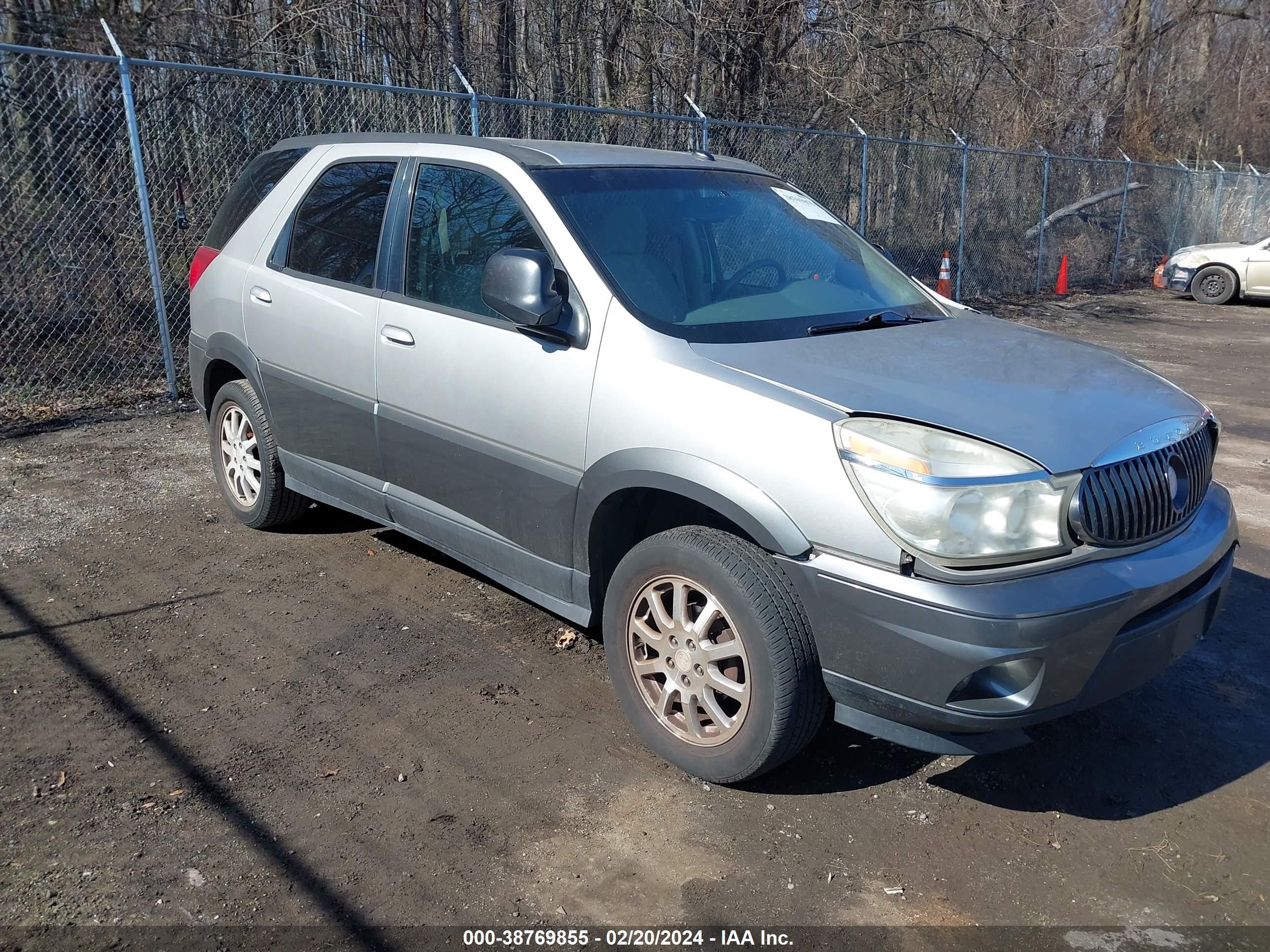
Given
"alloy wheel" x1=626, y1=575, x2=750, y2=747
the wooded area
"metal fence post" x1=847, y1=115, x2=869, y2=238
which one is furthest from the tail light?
"metal fence post" x1=847, y1=115, x2=869, y2=238

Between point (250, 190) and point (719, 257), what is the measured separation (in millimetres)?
2710

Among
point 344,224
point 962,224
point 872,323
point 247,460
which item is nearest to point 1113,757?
point 872,323

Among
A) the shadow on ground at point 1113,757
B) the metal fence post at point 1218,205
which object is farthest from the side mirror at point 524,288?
the metal fence post at point 1218,205

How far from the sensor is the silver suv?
271cm

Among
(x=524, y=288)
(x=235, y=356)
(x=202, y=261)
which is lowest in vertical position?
(x=235, y=356)

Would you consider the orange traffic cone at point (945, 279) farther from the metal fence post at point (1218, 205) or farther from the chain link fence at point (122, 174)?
the metal fence post at point (1218, 205)

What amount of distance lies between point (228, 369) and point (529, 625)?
7.51 feet

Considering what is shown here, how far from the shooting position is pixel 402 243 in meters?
4.14

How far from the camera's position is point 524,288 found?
131 inches

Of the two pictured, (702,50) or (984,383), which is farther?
(702,50)

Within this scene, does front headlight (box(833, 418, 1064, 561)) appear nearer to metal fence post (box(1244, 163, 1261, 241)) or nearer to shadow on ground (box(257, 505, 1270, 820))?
shadow on ground (box(257, 505, 1270, 820))

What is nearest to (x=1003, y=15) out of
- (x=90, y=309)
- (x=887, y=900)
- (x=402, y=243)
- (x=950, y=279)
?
(x=950, y=279)

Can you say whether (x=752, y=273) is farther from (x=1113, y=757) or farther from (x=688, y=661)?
(x=1113, y=757)

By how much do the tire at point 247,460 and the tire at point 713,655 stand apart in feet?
7.92
